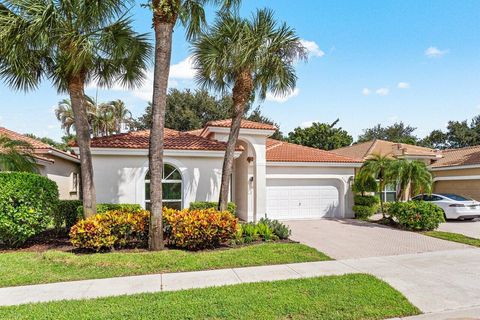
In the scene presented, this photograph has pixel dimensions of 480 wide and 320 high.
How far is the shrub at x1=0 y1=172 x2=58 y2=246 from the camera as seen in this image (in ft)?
29.4

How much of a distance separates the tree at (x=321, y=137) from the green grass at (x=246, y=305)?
4051cm

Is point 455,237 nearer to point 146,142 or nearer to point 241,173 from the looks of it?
point 241,173

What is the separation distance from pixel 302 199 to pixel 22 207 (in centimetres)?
1346

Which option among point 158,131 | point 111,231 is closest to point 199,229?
point 111,231

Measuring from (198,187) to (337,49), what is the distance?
895cm

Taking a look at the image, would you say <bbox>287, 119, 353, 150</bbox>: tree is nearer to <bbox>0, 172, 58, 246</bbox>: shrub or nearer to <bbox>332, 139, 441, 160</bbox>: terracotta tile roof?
<bbox>332, 139, 441, 160</bbox>: terracotta tile roof

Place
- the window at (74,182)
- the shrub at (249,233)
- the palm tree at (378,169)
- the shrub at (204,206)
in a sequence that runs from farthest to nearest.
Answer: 1. the window at (74,182)
2. the palm tree at (378,169)
3. the shrub at (204,206)
4. the shrub at (249,233)

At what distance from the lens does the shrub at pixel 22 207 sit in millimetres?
8961

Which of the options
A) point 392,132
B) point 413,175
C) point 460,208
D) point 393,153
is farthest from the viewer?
point 392,132

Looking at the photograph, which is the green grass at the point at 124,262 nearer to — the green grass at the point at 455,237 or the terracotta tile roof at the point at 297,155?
the green grass at the point at 455,237

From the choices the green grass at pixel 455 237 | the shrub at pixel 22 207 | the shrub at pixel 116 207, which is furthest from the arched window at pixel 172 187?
the green grass at pixel 455 237

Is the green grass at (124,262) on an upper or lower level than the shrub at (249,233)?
lower

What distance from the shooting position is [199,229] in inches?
357

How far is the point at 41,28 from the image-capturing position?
8.95 m
